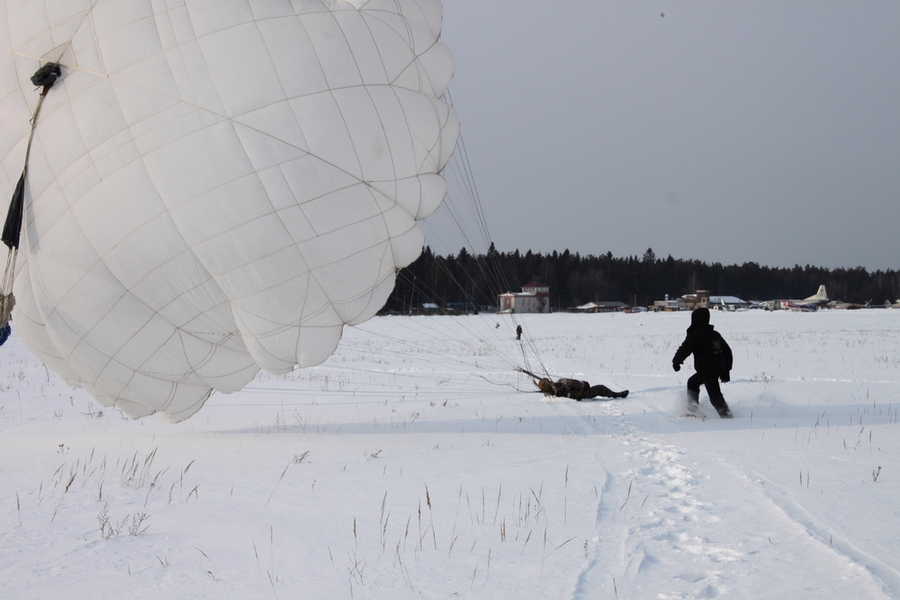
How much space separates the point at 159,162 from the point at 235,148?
0.67m

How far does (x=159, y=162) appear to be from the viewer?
635 cm

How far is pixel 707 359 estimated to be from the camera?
8805 mm

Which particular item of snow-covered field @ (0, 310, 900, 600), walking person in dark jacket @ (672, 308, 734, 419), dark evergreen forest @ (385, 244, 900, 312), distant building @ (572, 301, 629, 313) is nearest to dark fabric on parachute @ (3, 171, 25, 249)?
snow-covered field @ (0, 310, 900, 600)

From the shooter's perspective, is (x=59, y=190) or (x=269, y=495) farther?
(x=59, y=190)

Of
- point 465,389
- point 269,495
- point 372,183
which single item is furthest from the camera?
point 465,389

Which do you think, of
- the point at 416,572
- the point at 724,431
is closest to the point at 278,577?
the point at 416,572

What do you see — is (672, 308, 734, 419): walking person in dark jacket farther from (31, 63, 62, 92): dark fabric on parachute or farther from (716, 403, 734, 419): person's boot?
(31, 63, 62, 92): dark fabric on parachute

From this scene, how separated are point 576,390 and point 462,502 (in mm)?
6346

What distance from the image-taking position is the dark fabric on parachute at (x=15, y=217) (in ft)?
21.5

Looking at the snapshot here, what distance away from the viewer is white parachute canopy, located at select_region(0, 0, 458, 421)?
21.0ft

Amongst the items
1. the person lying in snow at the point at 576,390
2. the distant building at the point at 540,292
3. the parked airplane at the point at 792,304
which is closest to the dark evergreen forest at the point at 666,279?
the distant building at the point at 540,292

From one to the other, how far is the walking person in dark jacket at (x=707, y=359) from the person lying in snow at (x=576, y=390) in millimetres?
1840

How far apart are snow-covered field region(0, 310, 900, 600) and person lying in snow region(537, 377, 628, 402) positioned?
1.58ft

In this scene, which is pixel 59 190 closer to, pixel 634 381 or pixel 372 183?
pixel 372 183
